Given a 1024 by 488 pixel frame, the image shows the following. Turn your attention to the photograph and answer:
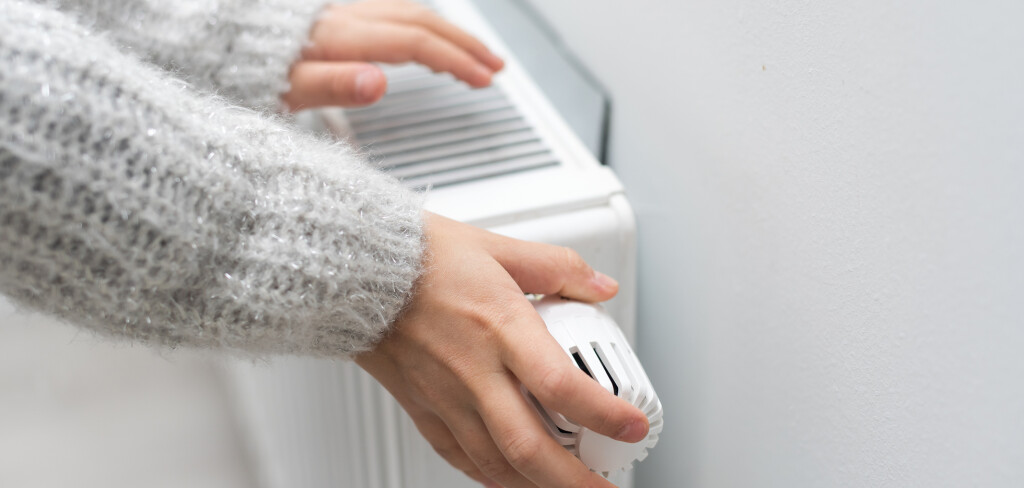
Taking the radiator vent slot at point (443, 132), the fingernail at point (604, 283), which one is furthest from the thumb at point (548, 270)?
the radiator vent slot at point (443, 132)

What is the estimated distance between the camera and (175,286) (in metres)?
0.37

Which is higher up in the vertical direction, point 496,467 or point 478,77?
point 478,77

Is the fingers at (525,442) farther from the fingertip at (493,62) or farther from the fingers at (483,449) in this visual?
the fingertip at (493,62)

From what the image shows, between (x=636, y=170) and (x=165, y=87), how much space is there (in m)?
0.31

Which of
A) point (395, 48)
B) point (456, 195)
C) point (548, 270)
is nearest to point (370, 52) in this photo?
point (395, 48)

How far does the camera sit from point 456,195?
0.53m

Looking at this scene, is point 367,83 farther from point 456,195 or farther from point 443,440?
point 443,440

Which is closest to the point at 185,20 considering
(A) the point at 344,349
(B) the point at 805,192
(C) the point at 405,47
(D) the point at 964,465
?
(C) the point at 405,47

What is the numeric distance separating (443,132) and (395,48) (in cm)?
7

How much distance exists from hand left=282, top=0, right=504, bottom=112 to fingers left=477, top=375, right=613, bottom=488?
0.24 m

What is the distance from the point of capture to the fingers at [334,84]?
538mm

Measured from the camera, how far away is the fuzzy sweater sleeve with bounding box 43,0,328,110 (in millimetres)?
526

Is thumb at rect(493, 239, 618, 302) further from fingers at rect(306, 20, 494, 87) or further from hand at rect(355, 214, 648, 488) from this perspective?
fingers at rect(306, 20, 494, 87)

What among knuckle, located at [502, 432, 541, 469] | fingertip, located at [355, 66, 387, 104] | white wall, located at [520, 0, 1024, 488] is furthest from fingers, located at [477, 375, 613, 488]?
fingertip, located at [355, 66, 387, 104]
